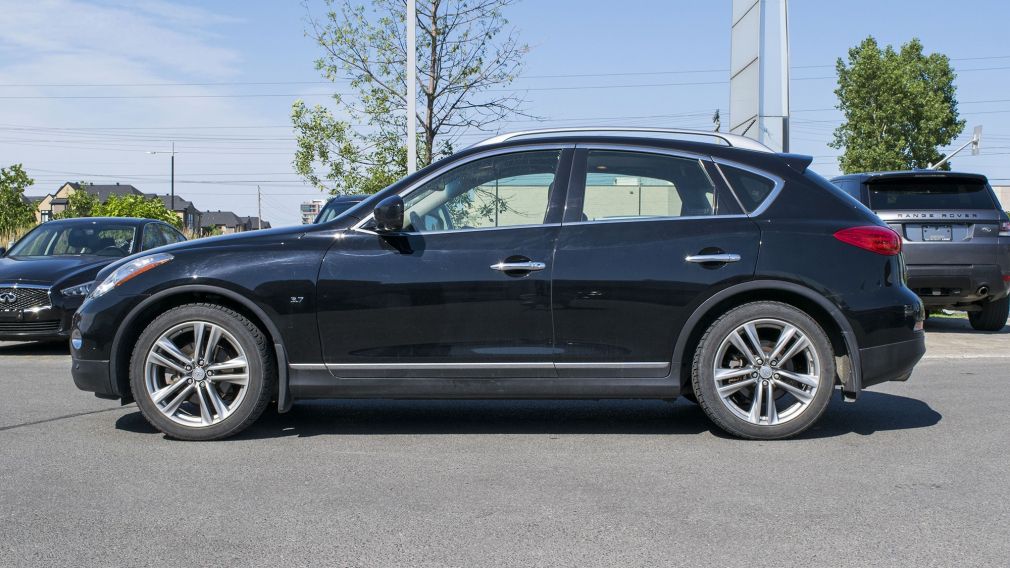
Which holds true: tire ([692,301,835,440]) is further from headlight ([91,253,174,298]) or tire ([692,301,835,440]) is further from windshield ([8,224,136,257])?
windshield ([8,224,136,257])

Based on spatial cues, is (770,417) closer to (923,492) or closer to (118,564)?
(923,492)

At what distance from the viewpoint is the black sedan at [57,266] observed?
9922 millimetres

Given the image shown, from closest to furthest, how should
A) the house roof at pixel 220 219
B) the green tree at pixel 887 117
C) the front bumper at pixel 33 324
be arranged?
the front bumper at pixel 33 324 → the green tree at pixel 887 117 → the house roof at pixel 220 219

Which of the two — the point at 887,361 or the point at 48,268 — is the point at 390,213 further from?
the point at 48,268

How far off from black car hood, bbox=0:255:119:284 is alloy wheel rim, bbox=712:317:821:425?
7.50 metres

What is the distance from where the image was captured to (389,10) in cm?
1925

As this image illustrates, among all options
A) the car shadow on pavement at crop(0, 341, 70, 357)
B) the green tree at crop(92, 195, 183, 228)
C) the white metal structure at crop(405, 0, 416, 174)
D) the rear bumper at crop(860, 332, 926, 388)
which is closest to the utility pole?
the white metal structure at crop(405, 0, 416, 174)

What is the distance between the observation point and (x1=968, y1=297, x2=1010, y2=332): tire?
39.0ft

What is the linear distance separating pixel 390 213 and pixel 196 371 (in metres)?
1.42

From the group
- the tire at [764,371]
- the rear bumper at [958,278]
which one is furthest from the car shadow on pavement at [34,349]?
the rear bumper at [958,278]

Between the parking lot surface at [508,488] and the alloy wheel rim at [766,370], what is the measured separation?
207 mm

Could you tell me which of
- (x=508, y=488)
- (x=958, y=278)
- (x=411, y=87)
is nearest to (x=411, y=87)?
(x=411, y=87)

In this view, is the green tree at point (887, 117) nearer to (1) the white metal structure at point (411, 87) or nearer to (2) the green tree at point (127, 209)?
(2) the green tree at point (127, 209)

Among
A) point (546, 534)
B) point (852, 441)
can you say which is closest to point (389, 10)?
point (852, 441)
